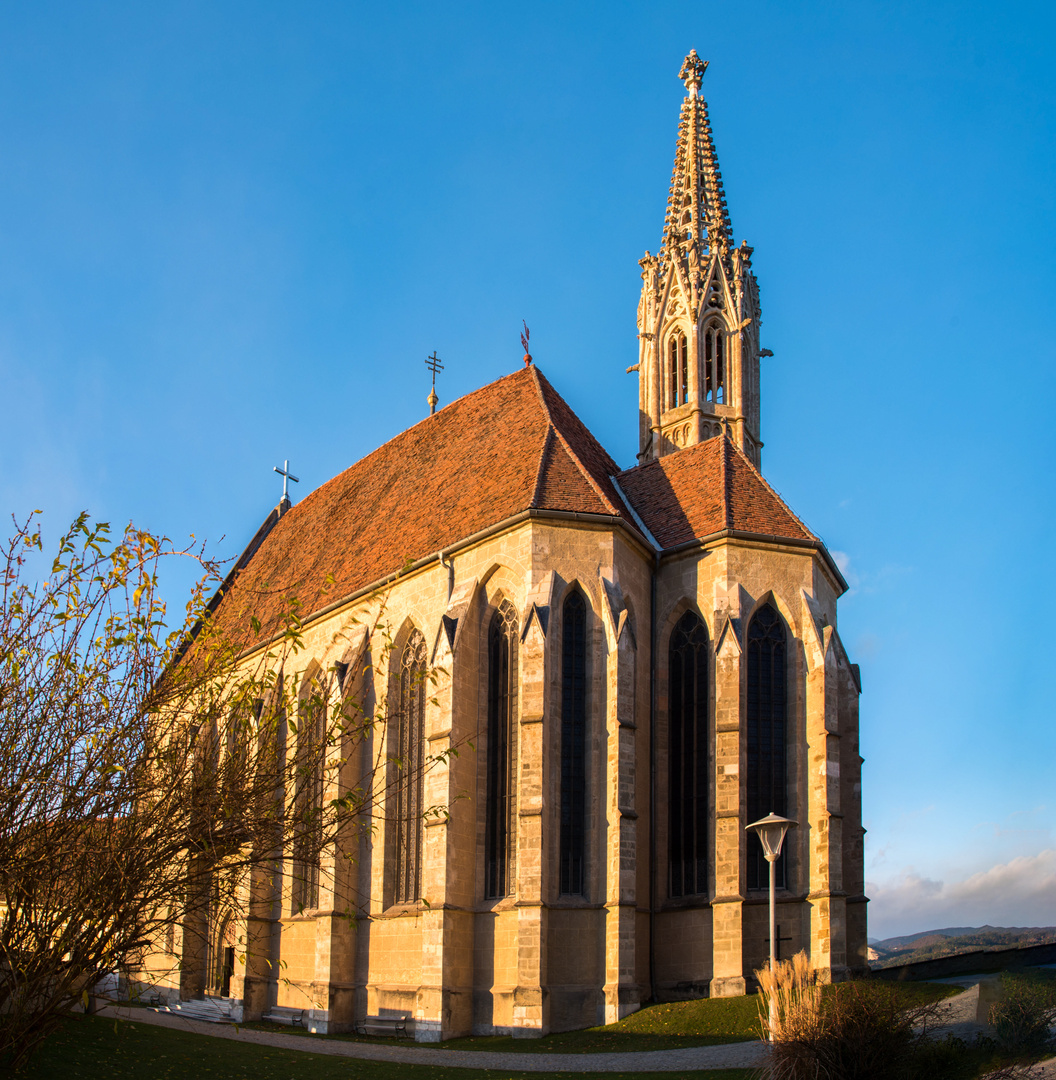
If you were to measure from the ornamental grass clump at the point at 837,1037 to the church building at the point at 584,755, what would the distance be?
902cm

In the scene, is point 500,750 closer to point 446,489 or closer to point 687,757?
point 687,757

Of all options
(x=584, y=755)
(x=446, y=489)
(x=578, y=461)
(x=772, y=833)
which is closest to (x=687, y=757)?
(x=584, y=755)

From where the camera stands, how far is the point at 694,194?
40219mm

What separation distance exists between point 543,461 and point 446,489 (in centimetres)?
399

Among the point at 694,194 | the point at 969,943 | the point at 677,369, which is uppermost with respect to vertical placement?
the point at 694,194

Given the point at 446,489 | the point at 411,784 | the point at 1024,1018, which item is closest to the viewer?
the point at 1024,1018

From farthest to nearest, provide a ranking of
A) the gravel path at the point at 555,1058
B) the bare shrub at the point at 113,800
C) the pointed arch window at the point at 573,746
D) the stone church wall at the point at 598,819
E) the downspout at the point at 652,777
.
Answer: the downspout at the point at 652,777 → the pointed arch window at the point at 573,746 → the stone church wall at the point at 598,819 → the gravel path at the point at 555,1058 → the bare shrub at the point at 113,800

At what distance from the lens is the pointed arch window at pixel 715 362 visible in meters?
37.3

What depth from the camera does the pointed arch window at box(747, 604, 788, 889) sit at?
921 inches

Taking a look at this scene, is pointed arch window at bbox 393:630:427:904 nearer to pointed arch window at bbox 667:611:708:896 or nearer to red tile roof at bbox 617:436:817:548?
pointed arch window at bbox 667:611:708:896

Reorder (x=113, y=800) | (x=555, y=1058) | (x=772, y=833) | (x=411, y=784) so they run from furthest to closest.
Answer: (x=411, y=784) < (x=555, y=1058) < (x=772, y=833) < (x=113, y=800)

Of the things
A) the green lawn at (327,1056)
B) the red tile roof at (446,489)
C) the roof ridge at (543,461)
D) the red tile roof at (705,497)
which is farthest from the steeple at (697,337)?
the green lawn at (327,1056)

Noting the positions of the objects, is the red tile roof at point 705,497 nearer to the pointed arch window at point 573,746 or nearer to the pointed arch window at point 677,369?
the pointed arch window at point 573,746

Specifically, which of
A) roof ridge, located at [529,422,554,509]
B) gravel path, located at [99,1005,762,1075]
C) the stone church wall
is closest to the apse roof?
roof ridge, located at [529,422,554,509]
